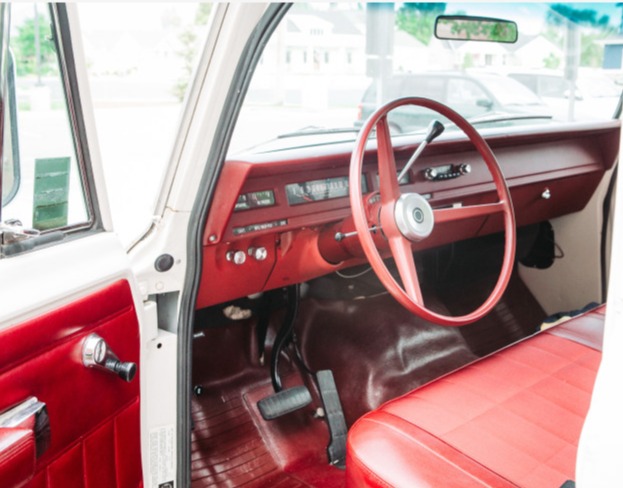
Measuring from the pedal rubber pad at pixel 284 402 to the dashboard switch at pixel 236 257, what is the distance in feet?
1.89

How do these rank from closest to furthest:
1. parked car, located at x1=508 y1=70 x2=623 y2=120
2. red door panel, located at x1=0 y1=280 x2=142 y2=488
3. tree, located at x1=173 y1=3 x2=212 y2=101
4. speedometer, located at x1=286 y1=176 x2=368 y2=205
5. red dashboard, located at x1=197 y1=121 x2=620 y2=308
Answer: red door panel, located at x1=0 y1=280 x2=142 y2=488
tree, located at x1=173 y1=3 x2=212 y2=101
red dashboard, located at x1=197 y1=121 x2=620 y2=308
speedometer, located at x1=286 y1=176 x2=368 y2=205
parked car, located at x1=508 y1=70 x2=623 y2=120

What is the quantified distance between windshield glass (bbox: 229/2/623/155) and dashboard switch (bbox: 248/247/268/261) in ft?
1.01

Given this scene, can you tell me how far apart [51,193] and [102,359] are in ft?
1.16

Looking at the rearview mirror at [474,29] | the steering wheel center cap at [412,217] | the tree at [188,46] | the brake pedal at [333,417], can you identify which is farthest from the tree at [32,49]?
the brake pedal at [333,417]

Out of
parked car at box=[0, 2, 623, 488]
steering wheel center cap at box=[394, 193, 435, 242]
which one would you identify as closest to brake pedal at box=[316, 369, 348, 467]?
parked car at box=[0, 2, 623, 488]

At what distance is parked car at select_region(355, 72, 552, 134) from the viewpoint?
2404 mm

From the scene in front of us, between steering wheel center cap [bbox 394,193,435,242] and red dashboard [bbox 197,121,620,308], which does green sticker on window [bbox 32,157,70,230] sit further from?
steering wheel center cap [bbox 394,193,435,242]

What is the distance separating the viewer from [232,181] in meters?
1.80

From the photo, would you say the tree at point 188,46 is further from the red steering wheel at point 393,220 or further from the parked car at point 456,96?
the parked car at point 456,96

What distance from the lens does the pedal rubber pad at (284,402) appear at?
228 cm

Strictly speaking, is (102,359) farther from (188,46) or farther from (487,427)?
(487,427)

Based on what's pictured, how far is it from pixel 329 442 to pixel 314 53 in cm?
135

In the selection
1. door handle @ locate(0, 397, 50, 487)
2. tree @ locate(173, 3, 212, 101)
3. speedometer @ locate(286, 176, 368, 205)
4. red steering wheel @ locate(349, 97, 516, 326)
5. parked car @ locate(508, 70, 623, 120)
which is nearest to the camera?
door handle @ locate(0, 397, 50, 487)

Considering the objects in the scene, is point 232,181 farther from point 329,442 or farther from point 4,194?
point 329,442
